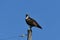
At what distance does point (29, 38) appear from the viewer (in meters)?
9.74

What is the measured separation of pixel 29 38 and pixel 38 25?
9.01 ft

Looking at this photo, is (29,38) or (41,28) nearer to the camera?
(29,38)

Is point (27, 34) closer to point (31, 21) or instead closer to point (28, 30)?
point (28, 30)

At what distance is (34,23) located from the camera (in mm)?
12195

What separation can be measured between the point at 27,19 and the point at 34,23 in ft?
2.32

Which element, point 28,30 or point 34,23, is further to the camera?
point 34,23

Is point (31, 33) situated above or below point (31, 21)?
below

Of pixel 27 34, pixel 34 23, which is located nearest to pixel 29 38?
pixel 27 34

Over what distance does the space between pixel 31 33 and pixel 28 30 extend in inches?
7.6

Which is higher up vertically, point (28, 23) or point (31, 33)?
point (28, 23)

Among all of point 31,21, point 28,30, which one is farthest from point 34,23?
point 28,30

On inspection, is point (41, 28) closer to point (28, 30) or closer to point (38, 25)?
point (38, 25)

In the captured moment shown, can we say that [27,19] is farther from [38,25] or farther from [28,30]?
[28,30]

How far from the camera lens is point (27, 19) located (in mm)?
12773
